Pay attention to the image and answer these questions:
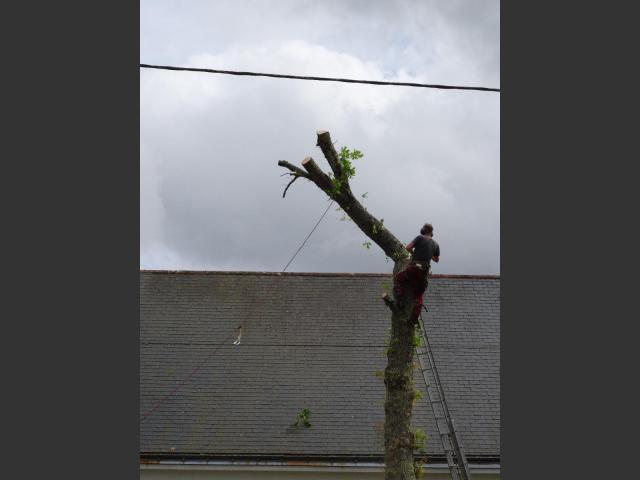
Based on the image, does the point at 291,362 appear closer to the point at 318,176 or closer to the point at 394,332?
the point at 394,332

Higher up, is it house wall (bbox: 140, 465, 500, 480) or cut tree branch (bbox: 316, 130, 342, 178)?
cut tree branch (bbox: 316, 130, 342, 178)

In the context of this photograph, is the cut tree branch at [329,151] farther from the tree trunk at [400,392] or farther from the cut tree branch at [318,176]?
the tree trunk at [400,392]

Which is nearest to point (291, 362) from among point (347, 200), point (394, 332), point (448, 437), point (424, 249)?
point (448, 437)

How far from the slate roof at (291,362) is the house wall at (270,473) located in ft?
0.76

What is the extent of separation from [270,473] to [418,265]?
19.9 feet

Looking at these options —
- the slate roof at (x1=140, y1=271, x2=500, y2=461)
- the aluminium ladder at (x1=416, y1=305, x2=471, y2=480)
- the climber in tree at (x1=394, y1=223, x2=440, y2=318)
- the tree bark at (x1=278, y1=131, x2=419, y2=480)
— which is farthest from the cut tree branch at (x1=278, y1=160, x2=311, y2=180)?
the slate roof at (x1=140, y1=271, x2=500, y2=461)

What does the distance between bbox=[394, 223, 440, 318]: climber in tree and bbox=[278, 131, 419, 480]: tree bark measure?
0.03 meters

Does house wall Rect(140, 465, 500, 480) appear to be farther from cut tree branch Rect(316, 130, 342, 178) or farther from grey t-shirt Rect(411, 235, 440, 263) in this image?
cut tree branch Rect(316, 130, 342, 178)

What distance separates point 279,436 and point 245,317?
11.4 feet

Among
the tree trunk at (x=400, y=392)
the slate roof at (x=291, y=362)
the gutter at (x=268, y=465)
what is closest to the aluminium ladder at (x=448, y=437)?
the slate roof at (x=291, y=362)

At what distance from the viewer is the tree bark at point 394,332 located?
7.22 meters

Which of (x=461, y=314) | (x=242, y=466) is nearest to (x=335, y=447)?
(x=242, y=466)

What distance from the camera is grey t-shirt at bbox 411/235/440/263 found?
7.28 m

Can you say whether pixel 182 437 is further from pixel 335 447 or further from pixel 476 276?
pixel 476 276
